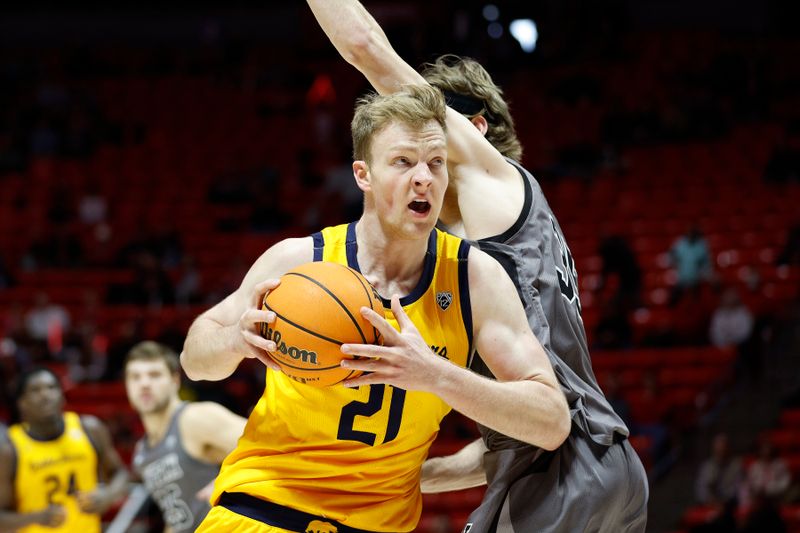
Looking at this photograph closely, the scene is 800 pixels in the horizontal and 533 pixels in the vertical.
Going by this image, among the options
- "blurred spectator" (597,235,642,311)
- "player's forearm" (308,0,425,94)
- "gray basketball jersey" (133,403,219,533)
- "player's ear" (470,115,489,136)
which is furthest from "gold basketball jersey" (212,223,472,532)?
"blurred spectator" (597,235,642,311)

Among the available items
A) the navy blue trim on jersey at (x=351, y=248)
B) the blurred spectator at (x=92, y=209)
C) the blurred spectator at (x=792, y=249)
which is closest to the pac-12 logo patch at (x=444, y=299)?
the navy blue trim on jersey at (x=351, y=248)

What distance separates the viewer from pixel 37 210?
15.4m

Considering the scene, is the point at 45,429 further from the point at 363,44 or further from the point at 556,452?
the point at 556,452

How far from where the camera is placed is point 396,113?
3.11 m

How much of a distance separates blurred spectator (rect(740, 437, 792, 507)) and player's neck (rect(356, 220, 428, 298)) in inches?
281

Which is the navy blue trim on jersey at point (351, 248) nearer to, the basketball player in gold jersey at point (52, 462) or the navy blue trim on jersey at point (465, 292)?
the navy blue trim on jersey at point (465, 292)

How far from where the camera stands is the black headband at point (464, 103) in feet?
12.6

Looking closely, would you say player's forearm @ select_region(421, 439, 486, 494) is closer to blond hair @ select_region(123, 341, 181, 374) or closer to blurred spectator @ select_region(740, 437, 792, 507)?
blond hair @ select_region(123, 341, 181, 374)

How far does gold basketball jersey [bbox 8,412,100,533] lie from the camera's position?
24.7 ft

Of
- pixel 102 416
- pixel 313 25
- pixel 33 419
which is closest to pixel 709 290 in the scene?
pixel 102 416

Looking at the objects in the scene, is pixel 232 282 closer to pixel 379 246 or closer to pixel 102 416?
pixel 102 416

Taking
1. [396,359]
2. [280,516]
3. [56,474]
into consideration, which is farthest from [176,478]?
[396,359]

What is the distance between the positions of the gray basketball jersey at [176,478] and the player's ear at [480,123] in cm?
286

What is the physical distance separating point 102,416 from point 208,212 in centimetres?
560
